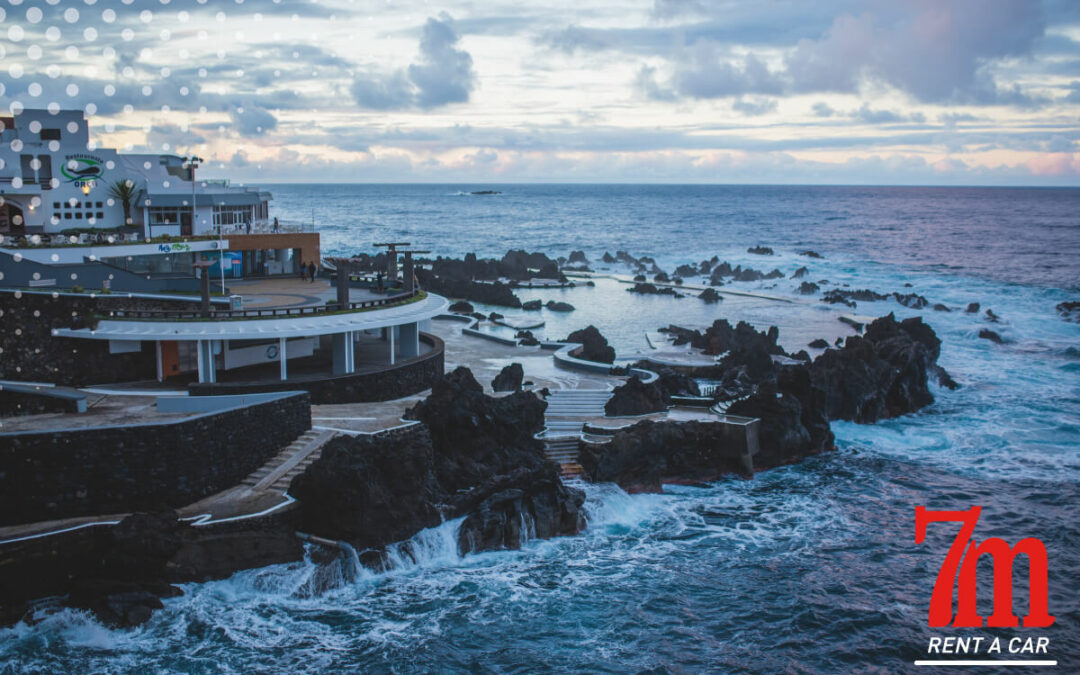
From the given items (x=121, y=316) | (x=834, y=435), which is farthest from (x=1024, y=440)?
(x=121, y=316)

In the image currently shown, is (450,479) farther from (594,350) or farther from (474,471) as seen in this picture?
(594,350)

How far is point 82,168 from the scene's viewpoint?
125ft

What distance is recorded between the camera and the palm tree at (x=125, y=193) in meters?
39.1

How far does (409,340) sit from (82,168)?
1690cm

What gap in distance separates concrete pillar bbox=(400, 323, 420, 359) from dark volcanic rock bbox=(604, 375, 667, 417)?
26.7 ft

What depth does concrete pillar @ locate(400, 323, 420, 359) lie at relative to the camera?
3506 cm

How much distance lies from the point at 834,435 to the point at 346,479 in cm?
2199

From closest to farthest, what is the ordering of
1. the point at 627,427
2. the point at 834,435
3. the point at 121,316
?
1. the point at 121,316
2. the point at 627,427
3. the point at 834,435

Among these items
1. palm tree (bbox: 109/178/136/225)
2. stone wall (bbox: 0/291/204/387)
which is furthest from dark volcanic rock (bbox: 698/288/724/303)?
stone wall (bbox: 0/291/204/387)

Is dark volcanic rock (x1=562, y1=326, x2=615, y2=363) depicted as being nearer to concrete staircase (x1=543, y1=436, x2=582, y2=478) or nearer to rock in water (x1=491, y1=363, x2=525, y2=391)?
rock in water (x1=491, y1=363, x2=525, y2=391)

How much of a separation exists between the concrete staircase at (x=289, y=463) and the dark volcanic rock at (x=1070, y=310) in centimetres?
6350

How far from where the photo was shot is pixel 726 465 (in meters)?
32.4

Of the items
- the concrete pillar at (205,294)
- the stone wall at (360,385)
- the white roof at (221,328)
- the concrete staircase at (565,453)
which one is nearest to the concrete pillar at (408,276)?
the stone wall at (360,385)

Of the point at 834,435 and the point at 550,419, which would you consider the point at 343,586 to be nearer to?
the point at 550,419
